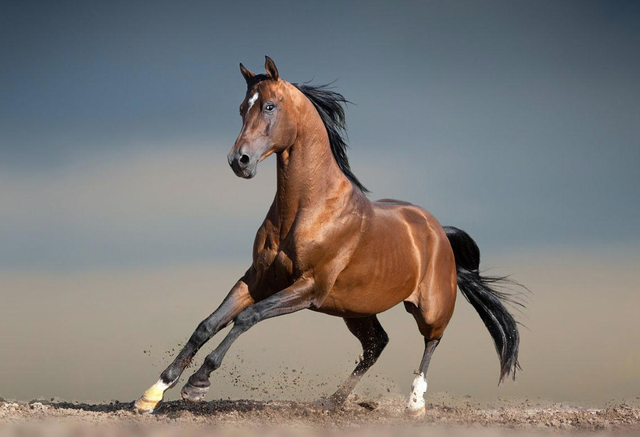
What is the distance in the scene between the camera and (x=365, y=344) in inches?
327

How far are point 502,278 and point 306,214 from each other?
3.52 metres

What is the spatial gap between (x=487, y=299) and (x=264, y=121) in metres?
4.00

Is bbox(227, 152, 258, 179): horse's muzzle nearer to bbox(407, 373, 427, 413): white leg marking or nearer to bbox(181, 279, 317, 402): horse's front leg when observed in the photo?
bbox(181, 279, 317, 402): horse's front leg

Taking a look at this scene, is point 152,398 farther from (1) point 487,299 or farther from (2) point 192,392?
(1) point 487,299

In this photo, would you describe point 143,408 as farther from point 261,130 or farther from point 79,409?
point 261,130

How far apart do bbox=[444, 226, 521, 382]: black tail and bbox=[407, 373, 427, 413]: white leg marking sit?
1.51m

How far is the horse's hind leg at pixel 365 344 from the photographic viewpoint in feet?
27.1

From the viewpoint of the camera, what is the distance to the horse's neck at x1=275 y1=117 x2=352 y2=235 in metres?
6.68

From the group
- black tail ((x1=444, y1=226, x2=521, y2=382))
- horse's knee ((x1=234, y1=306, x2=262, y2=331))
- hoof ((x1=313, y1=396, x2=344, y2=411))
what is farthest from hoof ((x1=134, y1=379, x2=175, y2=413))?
black tail ((x1=444, y1=226, x2=521, y2=382))

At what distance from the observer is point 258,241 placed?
22.3 feet

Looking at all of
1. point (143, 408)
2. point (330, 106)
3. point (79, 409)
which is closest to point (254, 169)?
point (330, 106)

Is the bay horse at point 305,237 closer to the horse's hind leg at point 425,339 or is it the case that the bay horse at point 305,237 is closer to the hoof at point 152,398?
the hoof at point 152,398

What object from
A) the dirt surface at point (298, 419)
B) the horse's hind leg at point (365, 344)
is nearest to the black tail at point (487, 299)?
the dirt surface at point (298, 419)

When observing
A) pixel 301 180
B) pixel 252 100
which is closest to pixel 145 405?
pixel 301 180
